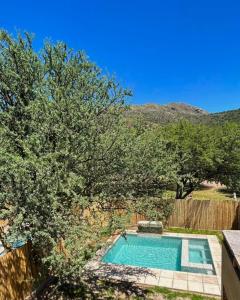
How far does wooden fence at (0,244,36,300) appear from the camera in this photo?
771cm

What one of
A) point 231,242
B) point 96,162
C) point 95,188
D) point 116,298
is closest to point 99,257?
point 116,298

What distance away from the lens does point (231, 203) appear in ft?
54.1

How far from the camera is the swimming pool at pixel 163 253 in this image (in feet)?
41.7

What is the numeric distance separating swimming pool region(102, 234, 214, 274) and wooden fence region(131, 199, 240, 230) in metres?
1.71

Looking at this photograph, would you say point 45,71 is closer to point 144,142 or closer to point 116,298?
point 144,142

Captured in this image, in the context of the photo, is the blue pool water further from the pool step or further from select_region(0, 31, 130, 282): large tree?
select_region(0, 31, 130, 282): large tree

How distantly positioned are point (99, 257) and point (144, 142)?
580 cm

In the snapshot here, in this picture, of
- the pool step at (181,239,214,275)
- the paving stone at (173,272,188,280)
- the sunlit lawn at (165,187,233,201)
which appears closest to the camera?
the paving stone at (173,272,188,280)

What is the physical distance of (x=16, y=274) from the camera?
325 inches

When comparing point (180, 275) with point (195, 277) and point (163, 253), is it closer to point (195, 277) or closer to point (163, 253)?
point (195, 277)

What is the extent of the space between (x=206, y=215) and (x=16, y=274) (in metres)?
11.8

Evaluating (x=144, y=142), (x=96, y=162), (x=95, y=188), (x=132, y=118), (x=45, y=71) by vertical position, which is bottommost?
(x=95, y=188)

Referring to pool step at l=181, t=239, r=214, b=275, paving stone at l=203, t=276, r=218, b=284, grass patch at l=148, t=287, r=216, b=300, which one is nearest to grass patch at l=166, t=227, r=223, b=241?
pool step at l=181, t=239, r=214, b=275

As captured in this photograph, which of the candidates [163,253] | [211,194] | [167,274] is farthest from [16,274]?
[211,194]
